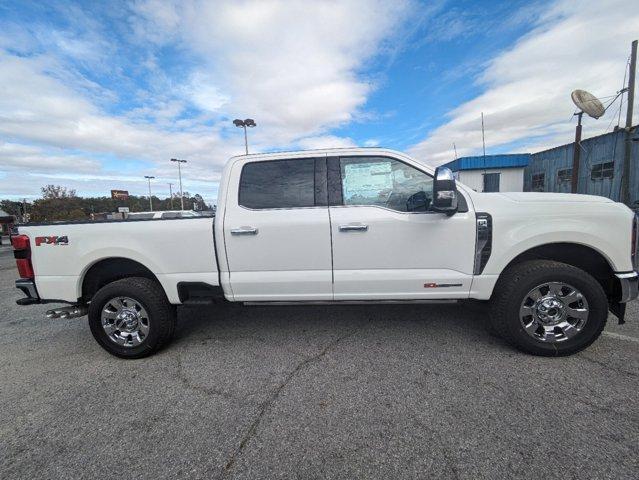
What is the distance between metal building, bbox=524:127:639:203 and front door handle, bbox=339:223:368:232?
1612cm

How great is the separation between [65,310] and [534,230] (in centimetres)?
461

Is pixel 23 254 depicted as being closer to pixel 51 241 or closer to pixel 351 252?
pixel 51 241

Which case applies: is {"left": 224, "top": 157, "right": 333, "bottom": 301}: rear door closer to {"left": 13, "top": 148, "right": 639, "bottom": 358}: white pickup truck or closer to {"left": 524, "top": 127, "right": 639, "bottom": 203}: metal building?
{"left": 13, "top": 148, "right": 639, "bottom": 358}: white pickup truck

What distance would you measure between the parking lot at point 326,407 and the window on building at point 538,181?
18.7 metres

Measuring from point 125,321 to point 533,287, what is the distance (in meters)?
3.88

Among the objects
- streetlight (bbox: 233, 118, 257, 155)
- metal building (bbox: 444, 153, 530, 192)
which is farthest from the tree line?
metal building (bbox: 444, 153, 530, 192)

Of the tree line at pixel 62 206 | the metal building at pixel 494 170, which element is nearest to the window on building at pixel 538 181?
the metal building at pixel 494 170

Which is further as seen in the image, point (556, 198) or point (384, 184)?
Result: point (384, 184)

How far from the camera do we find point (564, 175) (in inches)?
687

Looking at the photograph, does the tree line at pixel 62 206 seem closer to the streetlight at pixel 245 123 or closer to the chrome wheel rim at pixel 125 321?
the streetlight at pixel 245 123

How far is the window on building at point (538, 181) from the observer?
62.1 feet

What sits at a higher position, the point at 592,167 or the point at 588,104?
the point at 588,104

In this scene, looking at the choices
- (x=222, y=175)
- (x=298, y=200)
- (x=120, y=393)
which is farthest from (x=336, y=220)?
(x=120, y=393)

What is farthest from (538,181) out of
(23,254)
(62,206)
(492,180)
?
(62,206)
